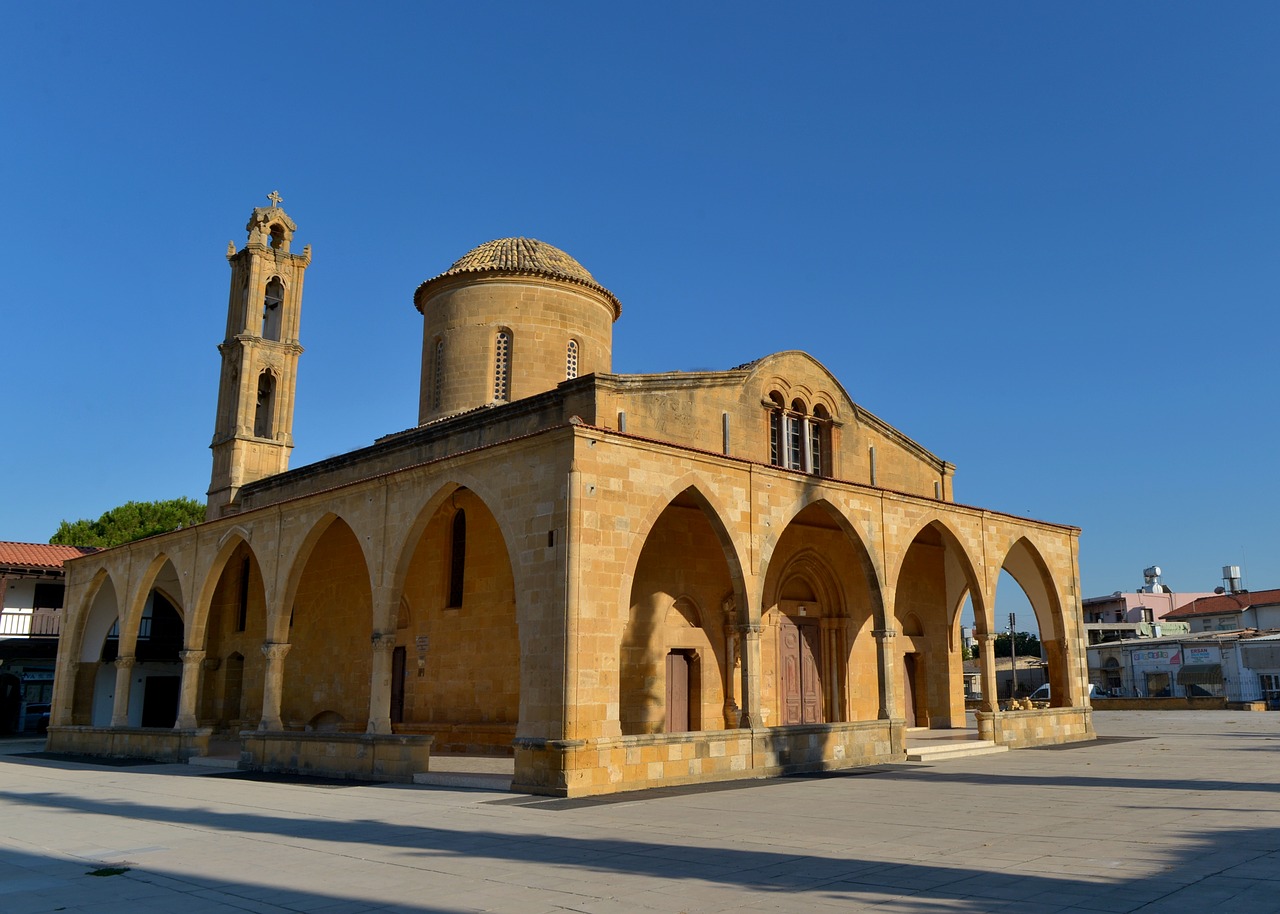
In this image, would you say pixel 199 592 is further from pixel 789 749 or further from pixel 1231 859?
pixel 1231 859

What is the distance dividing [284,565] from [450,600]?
3032 millimetres

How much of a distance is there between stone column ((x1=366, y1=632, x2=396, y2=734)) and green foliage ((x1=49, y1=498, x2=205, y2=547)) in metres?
32.0

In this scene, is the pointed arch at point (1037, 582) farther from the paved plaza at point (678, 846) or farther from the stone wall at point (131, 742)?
the stone wall at point (131, 742)

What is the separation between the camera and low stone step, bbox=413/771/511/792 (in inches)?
507

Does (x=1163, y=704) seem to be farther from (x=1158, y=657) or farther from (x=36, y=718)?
(x=36, y=718)

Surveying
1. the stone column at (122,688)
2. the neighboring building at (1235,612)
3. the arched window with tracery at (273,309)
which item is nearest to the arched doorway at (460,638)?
the stone column at (122,688)

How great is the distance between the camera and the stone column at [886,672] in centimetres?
1650

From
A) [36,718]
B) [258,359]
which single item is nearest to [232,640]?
[258,359]

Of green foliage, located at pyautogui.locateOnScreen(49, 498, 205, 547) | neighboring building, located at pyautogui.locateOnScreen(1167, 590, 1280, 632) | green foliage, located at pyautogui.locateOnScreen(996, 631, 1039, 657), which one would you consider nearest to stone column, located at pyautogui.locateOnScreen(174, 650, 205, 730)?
green foliage, located at pyautogui.locateOnScreen(49, 498, 205, 547)

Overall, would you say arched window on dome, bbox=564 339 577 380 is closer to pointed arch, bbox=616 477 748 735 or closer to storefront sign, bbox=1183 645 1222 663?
pointed arch, bbox=616 477 748 735

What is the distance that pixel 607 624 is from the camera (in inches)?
498

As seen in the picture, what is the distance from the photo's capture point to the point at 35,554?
29953 mm

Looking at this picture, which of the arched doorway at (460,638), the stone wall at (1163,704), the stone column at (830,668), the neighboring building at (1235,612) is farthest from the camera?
the neighboring building at (1235,612)

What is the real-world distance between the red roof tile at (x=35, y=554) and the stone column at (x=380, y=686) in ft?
57.7
